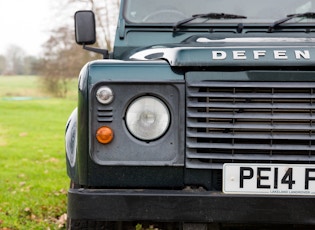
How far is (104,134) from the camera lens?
274 cm

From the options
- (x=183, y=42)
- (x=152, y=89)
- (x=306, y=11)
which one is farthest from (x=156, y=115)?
(x=306, y=11)

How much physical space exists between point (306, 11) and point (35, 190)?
399cm

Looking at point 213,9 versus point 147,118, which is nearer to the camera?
point 147,118

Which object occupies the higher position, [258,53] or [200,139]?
[258,53]

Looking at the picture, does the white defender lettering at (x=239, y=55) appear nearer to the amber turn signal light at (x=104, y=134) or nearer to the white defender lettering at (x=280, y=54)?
the white defender lettering at (x=280, y=54)

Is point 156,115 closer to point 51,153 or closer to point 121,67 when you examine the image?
point 121,67

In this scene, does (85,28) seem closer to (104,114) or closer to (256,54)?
(104,114)

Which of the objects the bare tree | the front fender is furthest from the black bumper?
the bare tree

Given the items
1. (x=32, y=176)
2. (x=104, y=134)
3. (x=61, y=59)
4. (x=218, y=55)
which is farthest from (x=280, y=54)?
(x=61, y=59)

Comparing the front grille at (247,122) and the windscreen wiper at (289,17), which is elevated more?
the windscreen wiper at (289,17)

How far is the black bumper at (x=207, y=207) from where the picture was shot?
104 inches

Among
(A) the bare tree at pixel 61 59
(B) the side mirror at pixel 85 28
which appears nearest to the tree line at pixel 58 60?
(A) the bare tree at pixel 61 59

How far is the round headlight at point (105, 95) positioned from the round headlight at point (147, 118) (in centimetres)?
10

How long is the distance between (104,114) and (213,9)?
1.49 metres
